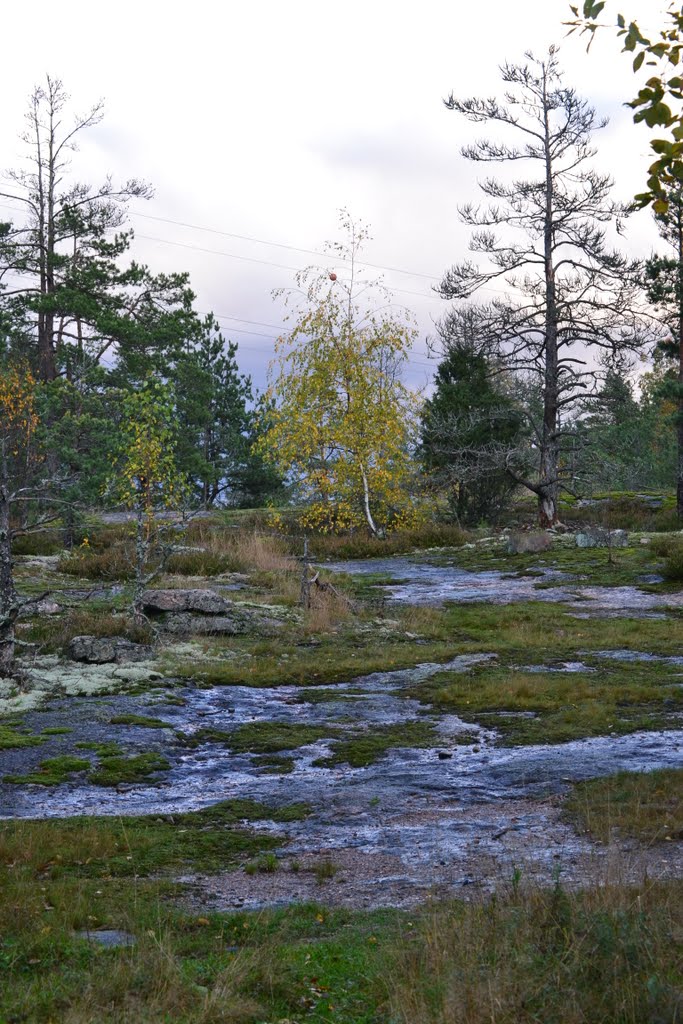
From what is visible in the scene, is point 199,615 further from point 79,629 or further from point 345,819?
point 345,819

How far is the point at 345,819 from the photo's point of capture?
9047mm

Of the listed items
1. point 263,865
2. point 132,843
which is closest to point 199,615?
point 132,843

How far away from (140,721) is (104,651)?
11.5 feet

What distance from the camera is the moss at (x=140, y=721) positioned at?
12.6m

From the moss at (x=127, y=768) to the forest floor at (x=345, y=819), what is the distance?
0.15ft

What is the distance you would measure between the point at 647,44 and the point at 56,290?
3194cm

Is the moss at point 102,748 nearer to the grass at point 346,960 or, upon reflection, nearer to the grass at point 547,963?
the grass at point 346,960

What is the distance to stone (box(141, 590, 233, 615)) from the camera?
1939 cm

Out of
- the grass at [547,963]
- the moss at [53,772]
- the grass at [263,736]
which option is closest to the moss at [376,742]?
the grass at [263,736]

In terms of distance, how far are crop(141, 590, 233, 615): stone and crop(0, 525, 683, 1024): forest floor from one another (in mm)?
719

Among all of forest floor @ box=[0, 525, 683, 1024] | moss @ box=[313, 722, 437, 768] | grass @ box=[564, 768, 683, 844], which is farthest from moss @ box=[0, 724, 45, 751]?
grass @ box=[564, 768, 683, 844]

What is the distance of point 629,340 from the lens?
3509 cm

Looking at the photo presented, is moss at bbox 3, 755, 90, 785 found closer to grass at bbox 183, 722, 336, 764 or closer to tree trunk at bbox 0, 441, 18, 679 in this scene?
grass at bbox 183, 722, 336, 764

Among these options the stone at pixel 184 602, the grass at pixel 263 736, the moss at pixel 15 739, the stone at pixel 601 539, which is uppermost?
the stone at pixel 601 539
